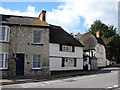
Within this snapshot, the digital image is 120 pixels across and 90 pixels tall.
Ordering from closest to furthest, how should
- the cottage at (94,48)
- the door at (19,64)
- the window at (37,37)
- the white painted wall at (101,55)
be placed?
the door at (19,64), the window at (37,37), the cottage at (94,48), the white painted wall at (101,55)

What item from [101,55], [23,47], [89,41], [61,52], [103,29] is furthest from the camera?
[103,29]

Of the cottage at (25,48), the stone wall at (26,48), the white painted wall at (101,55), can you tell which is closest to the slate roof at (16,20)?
the cottage at (25,48)

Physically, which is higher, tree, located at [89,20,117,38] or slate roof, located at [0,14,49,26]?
tree, located at [89,20,117,38]

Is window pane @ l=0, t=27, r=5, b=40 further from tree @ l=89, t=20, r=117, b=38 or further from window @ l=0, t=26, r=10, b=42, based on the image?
tree @ l=89, t=20, r=117, b=38

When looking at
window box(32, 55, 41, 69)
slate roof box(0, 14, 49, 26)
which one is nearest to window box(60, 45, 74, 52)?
window box(32, 55, 41, 69)

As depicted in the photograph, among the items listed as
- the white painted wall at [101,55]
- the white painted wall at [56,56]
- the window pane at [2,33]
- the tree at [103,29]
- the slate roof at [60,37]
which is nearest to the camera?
the window pane at [2,33]

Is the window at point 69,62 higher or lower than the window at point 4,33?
lower

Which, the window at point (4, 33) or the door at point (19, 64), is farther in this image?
the door at point (19, 64)

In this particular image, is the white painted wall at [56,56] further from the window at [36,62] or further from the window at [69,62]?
the window at [36,62]

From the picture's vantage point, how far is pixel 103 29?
65.6 m

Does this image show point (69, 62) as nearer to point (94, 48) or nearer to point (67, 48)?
point (67, 48)

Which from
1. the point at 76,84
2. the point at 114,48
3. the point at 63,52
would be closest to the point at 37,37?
the point at 63,52

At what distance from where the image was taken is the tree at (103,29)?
64.2m

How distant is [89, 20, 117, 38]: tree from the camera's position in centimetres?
6419
